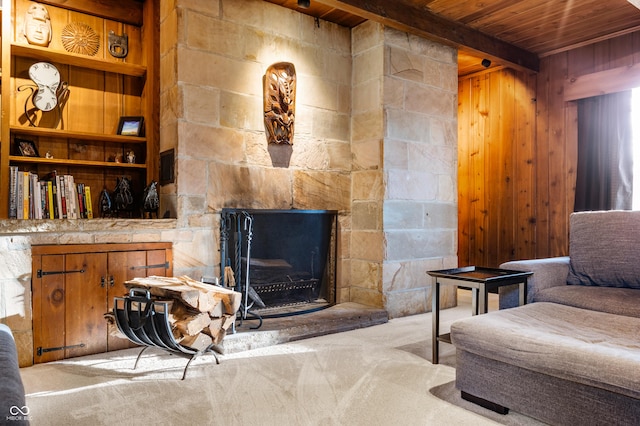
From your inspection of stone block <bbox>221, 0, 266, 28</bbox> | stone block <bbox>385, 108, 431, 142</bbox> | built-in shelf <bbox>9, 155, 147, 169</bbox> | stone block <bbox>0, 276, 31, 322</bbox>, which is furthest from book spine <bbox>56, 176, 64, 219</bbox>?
stone block <bbox>385, 108, 431, 142</bbox>

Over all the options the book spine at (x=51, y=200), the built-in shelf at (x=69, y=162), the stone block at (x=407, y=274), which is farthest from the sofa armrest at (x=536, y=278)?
the book spine at (x=51, y=200)

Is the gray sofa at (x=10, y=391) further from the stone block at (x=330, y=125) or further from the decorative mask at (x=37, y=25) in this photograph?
the stone block at (x=330, y=125)

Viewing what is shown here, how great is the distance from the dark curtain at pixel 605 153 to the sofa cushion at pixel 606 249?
1.51m

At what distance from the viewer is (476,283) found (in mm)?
2355

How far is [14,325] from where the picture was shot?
2.45m

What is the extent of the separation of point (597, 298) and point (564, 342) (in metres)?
0.89

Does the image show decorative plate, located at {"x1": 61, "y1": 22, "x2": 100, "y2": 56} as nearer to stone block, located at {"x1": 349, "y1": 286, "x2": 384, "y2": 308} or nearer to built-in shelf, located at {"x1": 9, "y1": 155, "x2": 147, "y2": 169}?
built-in shelf, located at {"x1": 9, "y1": 155, "x2": 147, "y2": 169}

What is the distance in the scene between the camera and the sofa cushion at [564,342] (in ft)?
5.06

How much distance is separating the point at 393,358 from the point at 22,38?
3403mm

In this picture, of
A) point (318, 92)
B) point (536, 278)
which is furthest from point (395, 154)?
point (536, 278)

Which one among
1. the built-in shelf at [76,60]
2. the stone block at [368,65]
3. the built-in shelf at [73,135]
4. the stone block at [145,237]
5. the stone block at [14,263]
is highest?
the stone block at [368,65]

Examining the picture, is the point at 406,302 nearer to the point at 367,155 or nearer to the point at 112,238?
the point at 367,155

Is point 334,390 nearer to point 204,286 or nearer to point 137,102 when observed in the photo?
point 204,286

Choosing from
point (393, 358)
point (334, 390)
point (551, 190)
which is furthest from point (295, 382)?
point (551, 190)
